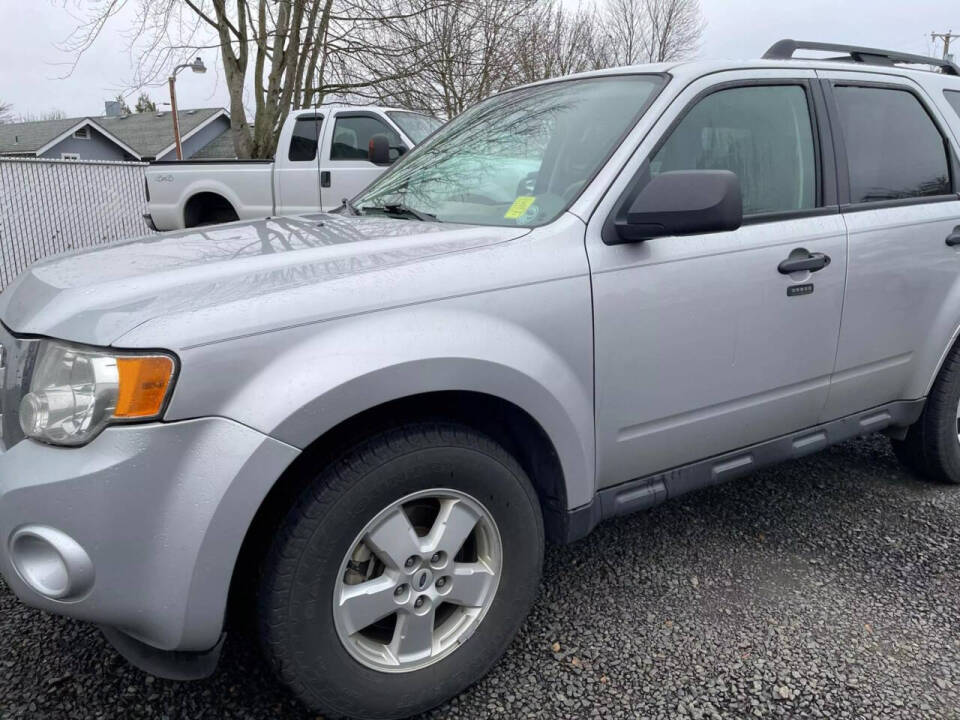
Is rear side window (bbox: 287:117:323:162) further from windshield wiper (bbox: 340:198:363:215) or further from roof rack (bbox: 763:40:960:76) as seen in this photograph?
roof rack (bbox: 763:40:960:76)

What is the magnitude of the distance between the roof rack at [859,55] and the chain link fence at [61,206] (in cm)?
1154

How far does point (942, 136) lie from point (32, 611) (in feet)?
13.1

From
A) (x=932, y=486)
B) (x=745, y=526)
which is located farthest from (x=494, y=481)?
(x=932, y=486)

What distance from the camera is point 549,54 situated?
26.3 m

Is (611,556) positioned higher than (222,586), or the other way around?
(222,586)

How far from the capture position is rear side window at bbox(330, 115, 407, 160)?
8.76 m

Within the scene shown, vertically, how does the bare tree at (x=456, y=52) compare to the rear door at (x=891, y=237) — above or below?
above

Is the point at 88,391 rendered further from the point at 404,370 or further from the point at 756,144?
the point at 756,144

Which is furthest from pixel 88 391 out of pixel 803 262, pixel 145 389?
pixel 803 262

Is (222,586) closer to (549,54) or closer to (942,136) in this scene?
(942,136)

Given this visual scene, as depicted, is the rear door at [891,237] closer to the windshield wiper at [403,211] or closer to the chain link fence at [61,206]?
the windshield wiper at [403,211]

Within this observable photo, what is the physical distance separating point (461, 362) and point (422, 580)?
1.88ft

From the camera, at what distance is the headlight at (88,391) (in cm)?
166

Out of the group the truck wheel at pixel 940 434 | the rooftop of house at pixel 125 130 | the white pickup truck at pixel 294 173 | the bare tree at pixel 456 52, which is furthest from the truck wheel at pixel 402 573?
the rooftop of house at pixel 125 130
